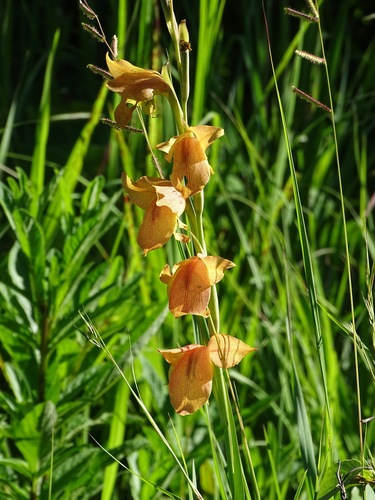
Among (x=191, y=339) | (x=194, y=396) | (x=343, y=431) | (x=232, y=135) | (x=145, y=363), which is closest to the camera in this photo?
(x=194, y=396)

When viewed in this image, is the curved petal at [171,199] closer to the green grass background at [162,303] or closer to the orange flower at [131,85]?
the orange flower at [131,85]

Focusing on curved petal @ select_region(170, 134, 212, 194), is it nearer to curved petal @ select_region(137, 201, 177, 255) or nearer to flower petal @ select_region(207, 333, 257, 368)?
curved petal @ select_region(137, 201, 177, 255)

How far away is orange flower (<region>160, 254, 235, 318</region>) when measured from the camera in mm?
737

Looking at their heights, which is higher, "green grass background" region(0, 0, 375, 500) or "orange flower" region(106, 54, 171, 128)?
"orange flower" region(106, 54, 171, 128)

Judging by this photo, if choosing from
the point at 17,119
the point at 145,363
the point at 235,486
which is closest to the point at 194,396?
the point at 235,486

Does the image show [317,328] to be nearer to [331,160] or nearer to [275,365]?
[275,365]

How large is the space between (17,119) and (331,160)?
2.86 feet

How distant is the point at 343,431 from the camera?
1.63 m

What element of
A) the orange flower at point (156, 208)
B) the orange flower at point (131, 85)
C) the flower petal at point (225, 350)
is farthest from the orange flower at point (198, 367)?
the orange flower at point (131, 85)

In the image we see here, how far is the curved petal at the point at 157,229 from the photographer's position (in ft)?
2.47

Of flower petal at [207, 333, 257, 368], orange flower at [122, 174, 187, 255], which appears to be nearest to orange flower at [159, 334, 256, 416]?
flower petal at [207, 333, 257, 368]

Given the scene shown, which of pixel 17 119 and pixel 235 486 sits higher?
pixel 235 486

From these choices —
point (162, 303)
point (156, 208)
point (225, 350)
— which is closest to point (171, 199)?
point (156, 208)

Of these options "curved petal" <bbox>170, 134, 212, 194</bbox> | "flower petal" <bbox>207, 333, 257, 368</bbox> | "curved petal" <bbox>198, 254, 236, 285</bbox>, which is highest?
"curved petal" <bbox>170, 134, 212, 194</bbox>
